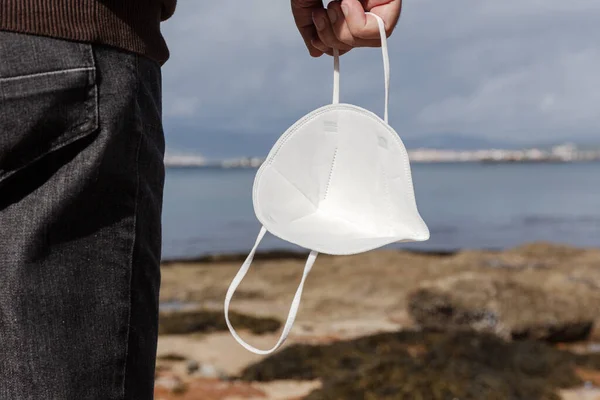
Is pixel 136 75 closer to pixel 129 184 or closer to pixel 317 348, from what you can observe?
pixel 129 184

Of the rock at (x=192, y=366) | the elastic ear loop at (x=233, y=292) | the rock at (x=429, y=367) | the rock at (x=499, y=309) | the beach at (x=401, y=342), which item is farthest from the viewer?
the rock at (x=499, y=309)

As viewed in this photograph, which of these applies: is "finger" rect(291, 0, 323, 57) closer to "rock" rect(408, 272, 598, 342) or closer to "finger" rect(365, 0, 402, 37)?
"finger" rect(365, 0, 402, 37)

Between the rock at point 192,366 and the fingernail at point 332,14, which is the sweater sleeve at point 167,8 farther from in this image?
the rock at point 192,366

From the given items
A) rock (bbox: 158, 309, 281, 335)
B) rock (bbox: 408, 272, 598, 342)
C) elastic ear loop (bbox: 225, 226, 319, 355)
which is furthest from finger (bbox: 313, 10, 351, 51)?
rock (bbox: 158, 309, 281, 335)

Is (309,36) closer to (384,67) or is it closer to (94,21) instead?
(384,67)

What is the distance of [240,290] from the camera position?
37.0ft

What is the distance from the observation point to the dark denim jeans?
1.12 metres

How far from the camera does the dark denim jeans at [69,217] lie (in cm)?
112

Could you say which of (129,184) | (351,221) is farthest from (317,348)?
(129,184)

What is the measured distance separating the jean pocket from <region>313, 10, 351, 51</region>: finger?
0.56m

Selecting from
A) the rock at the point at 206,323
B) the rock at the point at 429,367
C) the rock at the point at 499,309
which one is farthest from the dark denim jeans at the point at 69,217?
the rock at the point at 206,323

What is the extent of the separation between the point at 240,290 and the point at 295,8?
9.90 metres

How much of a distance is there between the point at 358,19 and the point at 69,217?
727 millimetres

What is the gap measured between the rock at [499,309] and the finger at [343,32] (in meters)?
5.35
